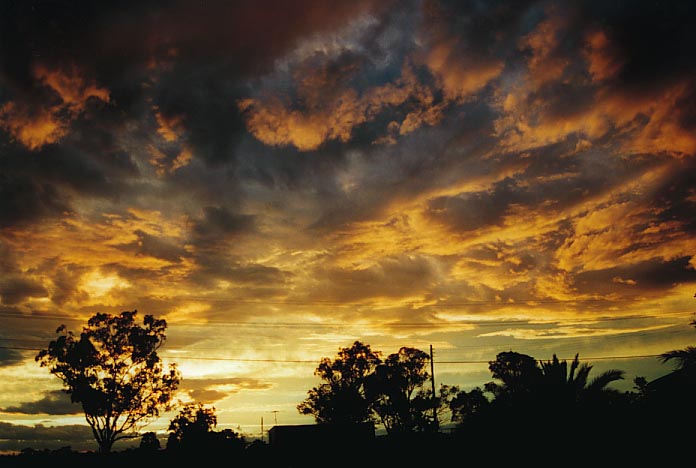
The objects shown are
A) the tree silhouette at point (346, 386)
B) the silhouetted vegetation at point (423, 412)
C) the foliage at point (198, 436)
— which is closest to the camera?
the silhouetted vegetation at point (423, 412)

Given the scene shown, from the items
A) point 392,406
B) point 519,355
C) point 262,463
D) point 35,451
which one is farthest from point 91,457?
point 519,355

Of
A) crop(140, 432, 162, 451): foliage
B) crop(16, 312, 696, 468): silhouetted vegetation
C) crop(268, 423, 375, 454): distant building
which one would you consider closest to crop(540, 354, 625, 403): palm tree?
crop(16, 312, 696, 468): silhouetted vegetation

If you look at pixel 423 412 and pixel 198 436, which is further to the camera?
pixel 423 412

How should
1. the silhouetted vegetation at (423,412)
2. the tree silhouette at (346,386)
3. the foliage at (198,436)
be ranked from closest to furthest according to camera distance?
the silhouetted vegetation at (423,412) → the foliage at (198,436) → the tree silhouette at (346,386)

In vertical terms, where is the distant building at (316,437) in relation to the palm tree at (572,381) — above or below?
below

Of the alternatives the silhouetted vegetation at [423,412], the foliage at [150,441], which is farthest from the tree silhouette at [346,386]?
the foliage at [150,441]

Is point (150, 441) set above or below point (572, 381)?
below

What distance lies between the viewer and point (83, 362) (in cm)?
4525

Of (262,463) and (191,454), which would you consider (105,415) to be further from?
(262,463)

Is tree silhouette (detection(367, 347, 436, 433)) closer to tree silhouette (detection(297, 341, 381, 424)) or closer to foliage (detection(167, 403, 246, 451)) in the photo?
tree silhouette (detection(297, 341, 381, 424))

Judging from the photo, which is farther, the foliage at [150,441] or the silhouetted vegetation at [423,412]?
the foliage at [150,441]

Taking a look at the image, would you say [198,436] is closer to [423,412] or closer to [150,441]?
[150,441]

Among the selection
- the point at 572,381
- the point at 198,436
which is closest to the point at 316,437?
the point at 198,436

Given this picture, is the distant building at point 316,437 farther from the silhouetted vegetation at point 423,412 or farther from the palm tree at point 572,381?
the palm tree at point 572,381
